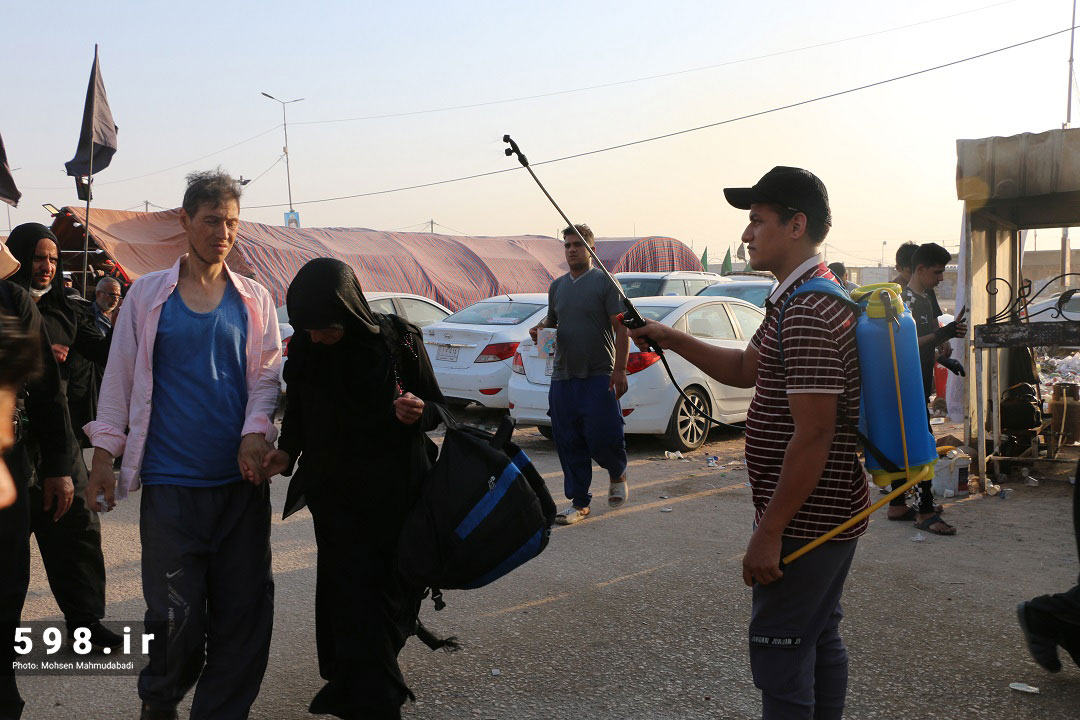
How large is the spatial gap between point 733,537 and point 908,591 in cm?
145

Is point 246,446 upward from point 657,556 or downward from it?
upward

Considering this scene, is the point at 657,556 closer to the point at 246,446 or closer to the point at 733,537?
the point at 733,537

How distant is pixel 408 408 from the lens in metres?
3.41

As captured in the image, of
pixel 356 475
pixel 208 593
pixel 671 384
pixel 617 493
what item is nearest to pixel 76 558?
pixel 208 593

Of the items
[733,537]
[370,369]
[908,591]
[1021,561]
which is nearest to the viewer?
[370,369]

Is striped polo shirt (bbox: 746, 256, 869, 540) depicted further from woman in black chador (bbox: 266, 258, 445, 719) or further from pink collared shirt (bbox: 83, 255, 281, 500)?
pink collared shirt (bbox: 83, 255, 281, 500)

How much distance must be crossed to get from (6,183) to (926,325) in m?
8.50

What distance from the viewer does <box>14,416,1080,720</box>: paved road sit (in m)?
3.90

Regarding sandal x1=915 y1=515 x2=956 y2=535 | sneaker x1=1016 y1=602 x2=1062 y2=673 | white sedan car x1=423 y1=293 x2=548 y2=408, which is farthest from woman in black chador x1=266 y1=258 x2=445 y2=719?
white sedan car x1=423 y1=293 x2=548 y2=408

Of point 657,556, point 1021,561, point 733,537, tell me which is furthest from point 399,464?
point 1021,561

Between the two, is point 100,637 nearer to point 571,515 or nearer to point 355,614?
point 355,614

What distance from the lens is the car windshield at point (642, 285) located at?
1427cm

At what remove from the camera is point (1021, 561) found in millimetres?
5961

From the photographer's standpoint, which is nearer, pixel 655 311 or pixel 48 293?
pixel 48 293
